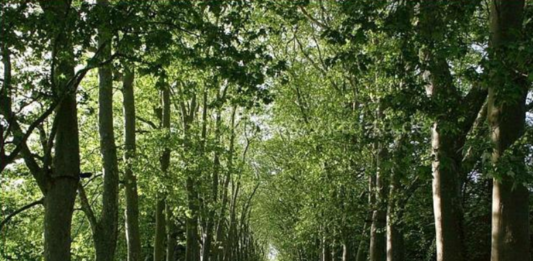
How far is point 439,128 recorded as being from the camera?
6.39 metres

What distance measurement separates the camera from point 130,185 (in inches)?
501

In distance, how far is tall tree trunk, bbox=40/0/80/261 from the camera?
7527 millimetres

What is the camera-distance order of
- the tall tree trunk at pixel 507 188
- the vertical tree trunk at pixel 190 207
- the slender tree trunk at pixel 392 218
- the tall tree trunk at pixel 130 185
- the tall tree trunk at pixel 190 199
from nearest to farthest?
the tall tree trunk at pixel 507 188
the tall tree trunk at pixel 130 185
the slender tree trunk at pixel 392 218
the tall tree trunk at pixel 190 199
the vertical tree trunk at pixel 190 207

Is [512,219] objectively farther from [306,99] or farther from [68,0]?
[306,99]

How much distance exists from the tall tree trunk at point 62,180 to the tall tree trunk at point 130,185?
13.1 feet

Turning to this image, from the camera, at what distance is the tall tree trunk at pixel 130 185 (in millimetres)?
12242

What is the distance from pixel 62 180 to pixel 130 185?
16.7ft

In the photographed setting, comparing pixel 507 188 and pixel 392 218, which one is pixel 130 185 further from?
pixel 507 188

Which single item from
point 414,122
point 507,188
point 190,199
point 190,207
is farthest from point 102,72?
point 190,207

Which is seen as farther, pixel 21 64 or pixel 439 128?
pixel 21 64

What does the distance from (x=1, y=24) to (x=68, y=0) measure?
2.63 ft

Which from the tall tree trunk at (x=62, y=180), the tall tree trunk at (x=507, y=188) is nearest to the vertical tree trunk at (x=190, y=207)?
the tall tree trunk at (x=62, y=180)

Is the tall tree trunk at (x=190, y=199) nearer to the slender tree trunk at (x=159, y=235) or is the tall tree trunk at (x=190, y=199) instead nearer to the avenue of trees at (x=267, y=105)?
the avenue of trees at (x=267, y=105)

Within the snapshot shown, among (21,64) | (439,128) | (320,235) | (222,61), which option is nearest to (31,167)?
(21,64)
